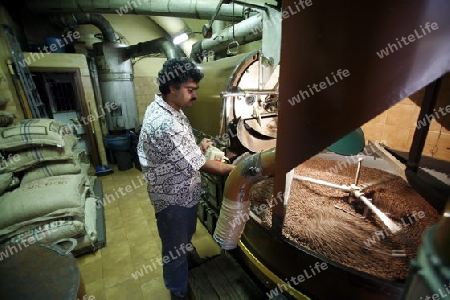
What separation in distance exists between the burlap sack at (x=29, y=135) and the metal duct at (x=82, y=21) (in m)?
3.39

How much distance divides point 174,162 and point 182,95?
58 cm

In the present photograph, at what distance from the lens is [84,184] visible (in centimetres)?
380

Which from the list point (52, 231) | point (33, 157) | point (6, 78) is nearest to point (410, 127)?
point (52, 231)

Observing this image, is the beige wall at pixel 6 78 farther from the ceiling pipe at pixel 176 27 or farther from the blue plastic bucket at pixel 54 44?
the ceiling pipe at pixel 176 27

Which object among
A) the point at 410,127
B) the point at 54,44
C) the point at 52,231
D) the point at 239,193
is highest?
the point at 54,44

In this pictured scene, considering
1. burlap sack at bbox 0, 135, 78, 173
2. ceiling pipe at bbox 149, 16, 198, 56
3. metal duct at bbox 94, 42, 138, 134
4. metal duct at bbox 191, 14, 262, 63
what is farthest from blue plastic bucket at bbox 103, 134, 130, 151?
ceiling pipe at bbox 149, 16, 198, 56

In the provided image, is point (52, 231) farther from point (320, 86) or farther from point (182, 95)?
point (320, 86)

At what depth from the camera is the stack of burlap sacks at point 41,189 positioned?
8.99ft

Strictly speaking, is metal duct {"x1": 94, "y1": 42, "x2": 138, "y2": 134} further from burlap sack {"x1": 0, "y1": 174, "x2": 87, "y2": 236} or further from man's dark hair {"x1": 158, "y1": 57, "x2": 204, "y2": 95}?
man's dark hair {"x1": 158, "y1": 57, "x2": 204, "y2": 95}

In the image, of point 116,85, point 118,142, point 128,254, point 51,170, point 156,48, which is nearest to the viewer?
point 128,254

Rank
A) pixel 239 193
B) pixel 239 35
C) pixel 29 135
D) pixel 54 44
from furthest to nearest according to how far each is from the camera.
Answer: pixel 54 44
pixel 239 35
pixel 29 135
pixel 239 193

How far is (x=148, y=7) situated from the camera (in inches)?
175

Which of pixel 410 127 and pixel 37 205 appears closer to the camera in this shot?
pixel 37 205

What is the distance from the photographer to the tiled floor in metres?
2.63
